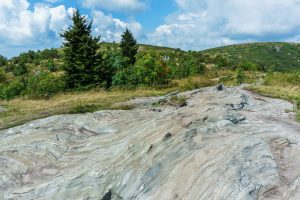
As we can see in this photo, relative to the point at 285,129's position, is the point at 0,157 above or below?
below

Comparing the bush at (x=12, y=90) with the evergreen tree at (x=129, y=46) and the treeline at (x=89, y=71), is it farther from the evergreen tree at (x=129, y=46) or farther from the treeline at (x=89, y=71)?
the evergreen tree at (x=129, y=46)

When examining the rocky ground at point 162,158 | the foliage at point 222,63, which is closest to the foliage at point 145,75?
the rocky ground at point 162,158

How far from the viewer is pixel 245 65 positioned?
204ft

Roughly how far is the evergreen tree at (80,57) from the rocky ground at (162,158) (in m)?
25.7

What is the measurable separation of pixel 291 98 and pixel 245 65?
41.3 metres

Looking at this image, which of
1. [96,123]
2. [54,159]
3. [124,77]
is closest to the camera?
[54,159]

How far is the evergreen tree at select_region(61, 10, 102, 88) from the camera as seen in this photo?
44.3 metres

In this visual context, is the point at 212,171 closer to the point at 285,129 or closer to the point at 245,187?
the point at 245,187

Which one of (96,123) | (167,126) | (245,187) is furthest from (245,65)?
(245,187)

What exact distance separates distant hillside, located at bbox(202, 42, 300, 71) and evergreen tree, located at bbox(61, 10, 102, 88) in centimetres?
8741

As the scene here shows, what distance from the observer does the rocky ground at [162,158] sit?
9.48 meters

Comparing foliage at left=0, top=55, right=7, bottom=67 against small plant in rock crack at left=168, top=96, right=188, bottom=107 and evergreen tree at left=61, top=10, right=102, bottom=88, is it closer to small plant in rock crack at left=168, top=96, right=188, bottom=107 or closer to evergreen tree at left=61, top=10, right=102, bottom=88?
evergreen tree at left=61, top=10, right=102, bottom=88

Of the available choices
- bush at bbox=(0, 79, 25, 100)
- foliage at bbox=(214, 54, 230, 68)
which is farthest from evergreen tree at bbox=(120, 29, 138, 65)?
bush at bbox=(0, 79, 25, 100)

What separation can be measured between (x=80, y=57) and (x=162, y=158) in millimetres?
34718
